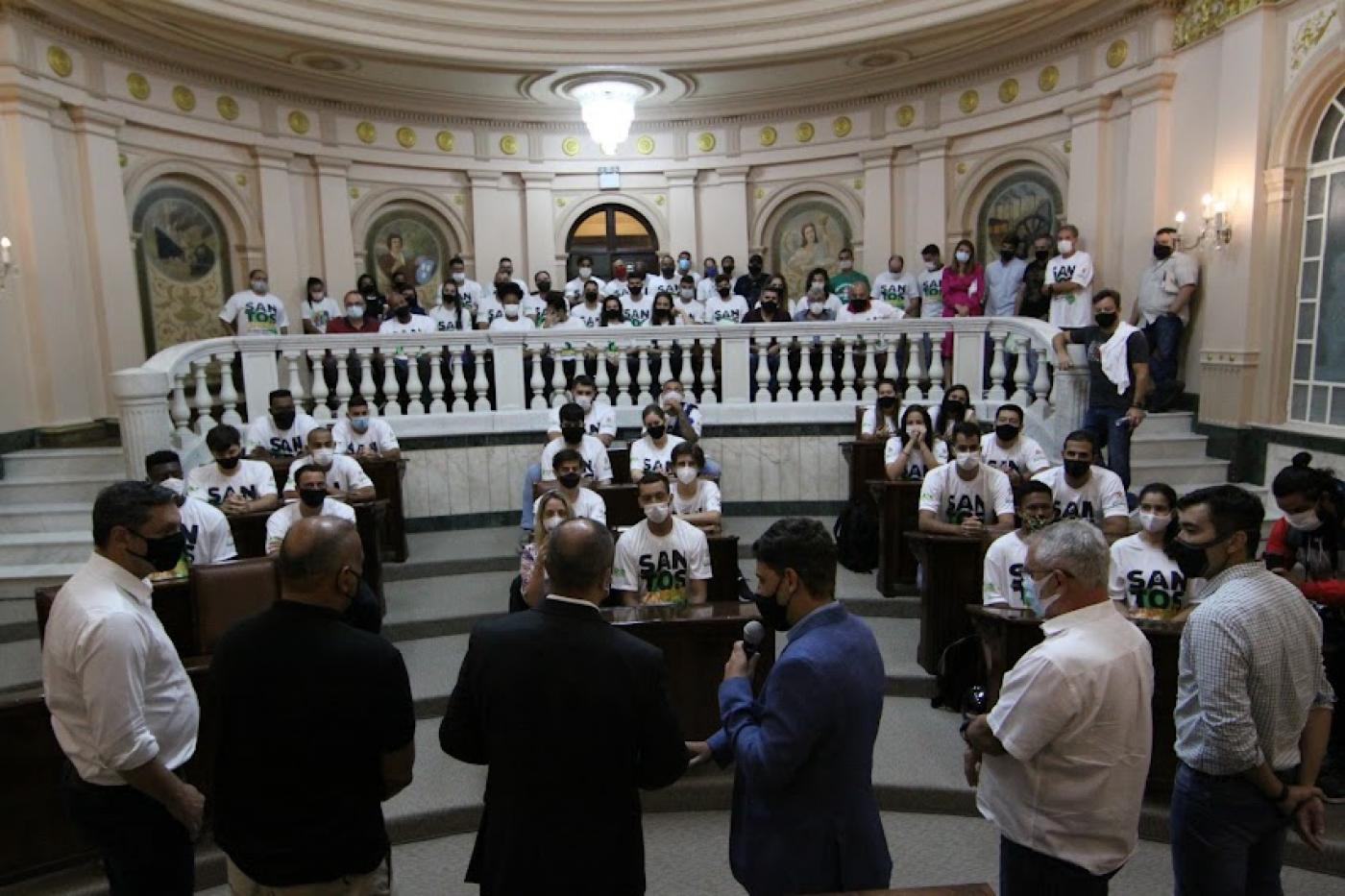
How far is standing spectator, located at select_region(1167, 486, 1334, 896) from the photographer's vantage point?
94.7 inches

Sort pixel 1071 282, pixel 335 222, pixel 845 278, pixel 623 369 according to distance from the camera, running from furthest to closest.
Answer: pixel 335 222, pixel 845 278, pixel 1071 282, pixel 623 369

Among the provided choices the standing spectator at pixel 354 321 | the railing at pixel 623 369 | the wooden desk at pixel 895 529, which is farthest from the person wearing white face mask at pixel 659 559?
the standing spectator at pixel 354 321

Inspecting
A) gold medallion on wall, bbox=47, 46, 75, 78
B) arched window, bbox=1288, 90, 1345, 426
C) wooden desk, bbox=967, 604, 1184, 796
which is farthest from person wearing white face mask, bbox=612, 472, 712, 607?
gold medallion on wall, bbox=47, 46, 75, 78

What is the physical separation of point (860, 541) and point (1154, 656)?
2.85 m

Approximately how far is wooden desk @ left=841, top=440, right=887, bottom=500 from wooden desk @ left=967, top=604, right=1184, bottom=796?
113 inches

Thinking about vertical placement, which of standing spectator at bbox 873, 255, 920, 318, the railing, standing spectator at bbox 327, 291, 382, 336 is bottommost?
the railing

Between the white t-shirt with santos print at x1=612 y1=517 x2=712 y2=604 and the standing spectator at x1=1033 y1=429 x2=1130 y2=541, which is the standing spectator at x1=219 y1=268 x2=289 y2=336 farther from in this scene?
the standing spectator at x1=1033 y1=429 x2=1130 y2=541

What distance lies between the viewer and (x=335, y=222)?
1166cm

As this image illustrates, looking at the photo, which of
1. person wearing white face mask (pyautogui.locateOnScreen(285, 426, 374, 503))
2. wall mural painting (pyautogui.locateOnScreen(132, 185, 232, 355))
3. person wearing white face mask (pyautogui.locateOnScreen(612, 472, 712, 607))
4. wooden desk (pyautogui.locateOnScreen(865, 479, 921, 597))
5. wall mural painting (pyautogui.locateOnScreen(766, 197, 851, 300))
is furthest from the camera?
wall mural painting (pyautogui.locateOnScreen(766, 197, 851, 300))

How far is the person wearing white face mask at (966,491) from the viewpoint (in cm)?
562

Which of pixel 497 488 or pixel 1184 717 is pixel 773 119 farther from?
pixel 1184 717

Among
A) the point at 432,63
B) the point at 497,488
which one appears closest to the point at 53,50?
Answer: the point at 432,63

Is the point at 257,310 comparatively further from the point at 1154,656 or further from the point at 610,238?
the point at 1154,656

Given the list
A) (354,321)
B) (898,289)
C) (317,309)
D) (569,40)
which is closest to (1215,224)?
(898,289)
